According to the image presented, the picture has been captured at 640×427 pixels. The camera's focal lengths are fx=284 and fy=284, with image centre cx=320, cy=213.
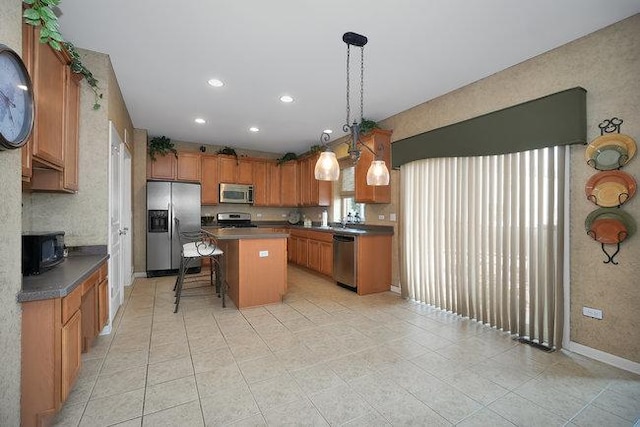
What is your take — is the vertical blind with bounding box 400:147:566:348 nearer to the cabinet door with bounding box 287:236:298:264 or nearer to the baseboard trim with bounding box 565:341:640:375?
the baseboard trim with bounding box 565:341:640:375

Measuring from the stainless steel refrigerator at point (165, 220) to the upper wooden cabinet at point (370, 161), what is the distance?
3.17 metres

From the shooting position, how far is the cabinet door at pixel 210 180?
6105 millimetres

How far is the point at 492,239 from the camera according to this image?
3.04m

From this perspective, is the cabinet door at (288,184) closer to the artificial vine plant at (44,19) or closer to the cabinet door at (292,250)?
the cabinet door at (292,250)

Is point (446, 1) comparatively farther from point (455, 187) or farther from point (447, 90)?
point (455, 187)

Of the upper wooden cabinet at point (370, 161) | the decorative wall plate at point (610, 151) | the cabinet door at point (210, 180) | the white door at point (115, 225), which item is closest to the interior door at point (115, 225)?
the white door at point (115, 225)

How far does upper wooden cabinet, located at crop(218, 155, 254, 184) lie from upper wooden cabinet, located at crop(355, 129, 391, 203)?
119 inches

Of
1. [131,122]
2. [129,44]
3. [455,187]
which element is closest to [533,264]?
[455,187]

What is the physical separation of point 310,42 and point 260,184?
14.7ft

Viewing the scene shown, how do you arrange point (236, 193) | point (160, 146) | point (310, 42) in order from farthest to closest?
point (236, 193), point (160, 146), point (310, 42)

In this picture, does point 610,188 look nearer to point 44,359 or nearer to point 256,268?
point 256,268

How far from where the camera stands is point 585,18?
2223 mm

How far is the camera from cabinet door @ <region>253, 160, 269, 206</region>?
22.0 feet

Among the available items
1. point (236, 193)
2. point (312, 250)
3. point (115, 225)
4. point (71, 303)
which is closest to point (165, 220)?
point (236, 193)
